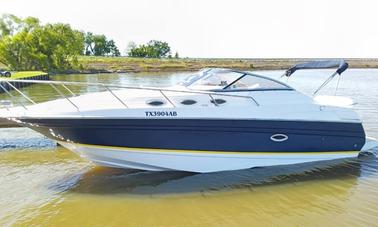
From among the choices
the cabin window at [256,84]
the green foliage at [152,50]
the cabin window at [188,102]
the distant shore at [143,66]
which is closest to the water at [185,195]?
the cabin window at [188,102]

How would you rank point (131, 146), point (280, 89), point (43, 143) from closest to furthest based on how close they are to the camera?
point (131, 146), point (280, 89), point (43, 143)

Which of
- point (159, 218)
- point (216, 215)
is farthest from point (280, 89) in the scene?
point (159, 218)

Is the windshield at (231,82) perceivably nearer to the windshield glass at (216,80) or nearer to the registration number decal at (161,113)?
the windshield glass at (216,80)

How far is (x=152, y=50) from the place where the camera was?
408 feet

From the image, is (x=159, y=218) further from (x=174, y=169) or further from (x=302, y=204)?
(x=302, y=204)

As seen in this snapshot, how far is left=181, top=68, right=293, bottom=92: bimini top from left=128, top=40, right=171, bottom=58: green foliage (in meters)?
119

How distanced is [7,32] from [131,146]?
2099 inches

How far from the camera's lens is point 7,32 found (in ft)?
168

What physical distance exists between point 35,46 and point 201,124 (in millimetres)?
51509

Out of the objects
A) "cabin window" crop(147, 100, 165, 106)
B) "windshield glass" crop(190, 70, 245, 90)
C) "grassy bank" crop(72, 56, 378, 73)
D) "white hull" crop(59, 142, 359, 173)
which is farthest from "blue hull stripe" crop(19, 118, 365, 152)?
"grassy bank" crop(72, 56, 378, 73)

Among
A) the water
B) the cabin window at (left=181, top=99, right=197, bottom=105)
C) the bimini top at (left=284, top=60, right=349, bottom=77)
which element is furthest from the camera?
the bimini top at (left=284, top=60, right=349, bottom=77)

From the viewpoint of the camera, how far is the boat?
5.94m

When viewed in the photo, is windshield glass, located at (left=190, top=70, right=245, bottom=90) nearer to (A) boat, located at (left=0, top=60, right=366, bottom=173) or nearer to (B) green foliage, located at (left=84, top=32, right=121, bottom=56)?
(A) boat, located at (left=0, top=60, right=366, bottom=173)

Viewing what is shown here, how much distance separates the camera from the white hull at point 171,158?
6199 millimetres
